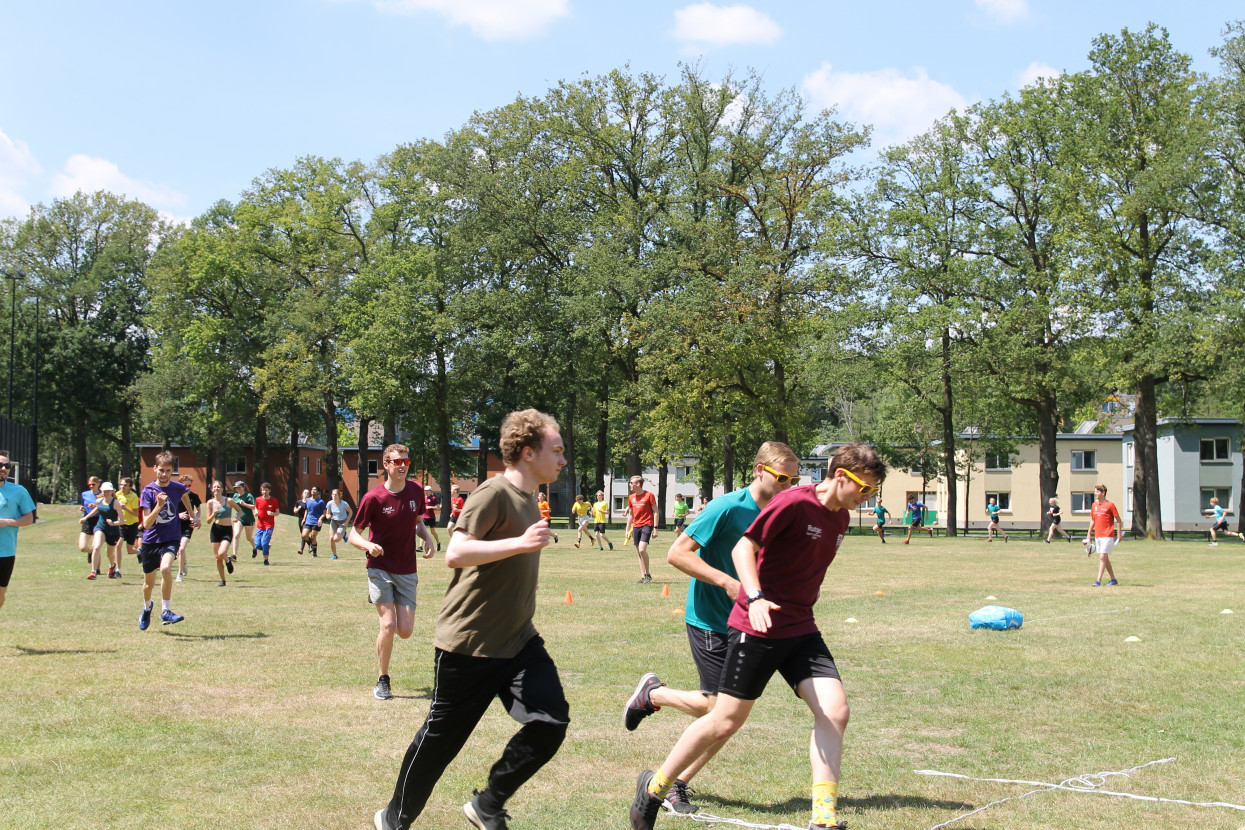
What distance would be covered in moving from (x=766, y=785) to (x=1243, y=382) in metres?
40.5

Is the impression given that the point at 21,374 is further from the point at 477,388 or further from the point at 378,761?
the point at 378,761

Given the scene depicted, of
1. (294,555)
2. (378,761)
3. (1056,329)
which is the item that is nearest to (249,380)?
(294,555)

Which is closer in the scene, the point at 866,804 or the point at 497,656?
the point at 497,656

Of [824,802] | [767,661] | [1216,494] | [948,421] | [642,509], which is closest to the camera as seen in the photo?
[824,802]

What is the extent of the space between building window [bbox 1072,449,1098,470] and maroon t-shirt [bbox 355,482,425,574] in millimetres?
77473

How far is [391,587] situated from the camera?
29.8 ft

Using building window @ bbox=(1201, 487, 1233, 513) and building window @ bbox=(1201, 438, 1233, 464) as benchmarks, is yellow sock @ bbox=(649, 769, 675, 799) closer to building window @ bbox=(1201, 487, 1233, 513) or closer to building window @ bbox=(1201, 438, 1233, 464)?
building window @ bbox=(1201, 487, 1233, 513)

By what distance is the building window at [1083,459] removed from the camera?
257 ft

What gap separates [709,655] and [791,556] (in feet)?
3.78

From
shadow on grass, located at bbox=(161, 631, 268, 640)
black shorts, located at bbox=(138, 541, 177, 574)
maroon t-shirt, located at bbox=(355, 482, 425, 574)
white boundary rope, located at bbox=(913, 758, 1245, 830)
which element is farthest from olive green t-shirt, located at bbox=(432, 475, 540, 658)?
black shorts, located at bbox=(138, 541, 177, 574)

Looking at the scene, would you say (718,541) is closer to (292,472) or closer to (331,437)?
(331,437)

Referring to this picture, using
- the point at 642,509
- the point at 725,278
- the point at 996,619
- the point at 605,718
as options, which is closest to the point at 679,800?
the point at 605,718

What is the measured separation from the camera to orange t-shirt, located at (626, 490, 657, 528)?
73.8 ft

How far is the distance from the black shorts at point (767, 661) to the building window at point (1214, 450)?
7273 centimetres
